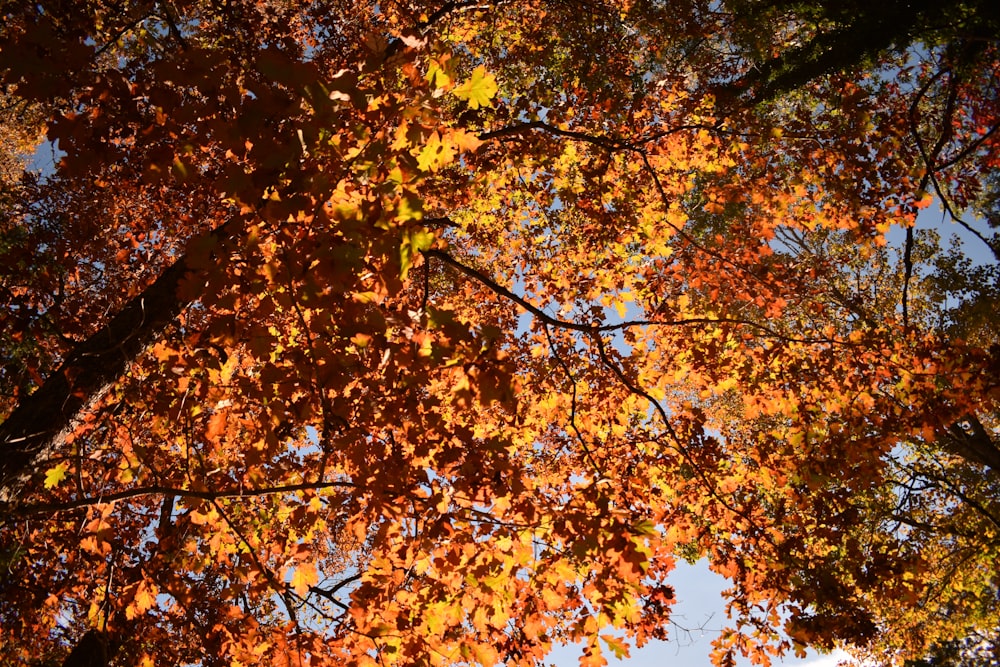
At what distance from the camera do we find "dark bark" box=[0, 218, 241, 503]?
3428 millimetres

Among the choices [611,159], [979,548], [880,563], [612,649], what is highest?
[611,159]

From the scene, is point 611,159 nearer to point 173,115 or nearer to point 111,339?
point 173,115

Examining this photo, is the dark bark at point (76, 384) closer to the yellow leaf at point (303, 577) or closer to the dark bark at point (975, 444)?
the yellow leaf at point (303, 577)

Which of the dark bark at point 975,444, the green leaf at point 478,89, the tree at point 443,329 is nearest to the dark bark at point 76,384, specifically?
the tree at point 443,329

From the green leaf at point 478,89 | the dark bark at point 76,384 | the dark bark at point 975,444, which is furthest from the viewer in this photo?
the dark bark at point 975,444

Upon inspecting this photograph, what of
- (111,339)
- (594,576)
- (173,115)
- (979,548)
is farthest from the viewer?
(979,548)

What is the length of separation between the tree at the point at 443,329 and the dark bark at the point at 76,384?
31 millimetres

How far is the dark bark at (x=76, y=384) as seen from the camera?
343 cm

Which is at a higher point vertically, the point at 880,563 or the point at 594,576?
the point at 880,563

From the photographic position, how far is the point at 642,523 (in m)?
3.29

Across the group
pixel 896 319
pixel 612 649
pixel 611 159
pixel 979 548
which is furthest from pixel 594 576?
pixel 896 319

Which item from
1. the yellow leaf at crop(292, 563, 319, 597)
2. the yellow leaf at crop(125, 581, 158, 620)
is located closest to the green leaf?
the yellow leaf at crop(292, 563, 319, 597)

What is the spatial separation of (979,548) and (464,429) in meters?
12.6

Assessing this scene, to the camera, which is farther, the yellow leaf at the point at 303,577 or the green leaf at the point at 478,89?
the yellow leaf at the point at 303,577
